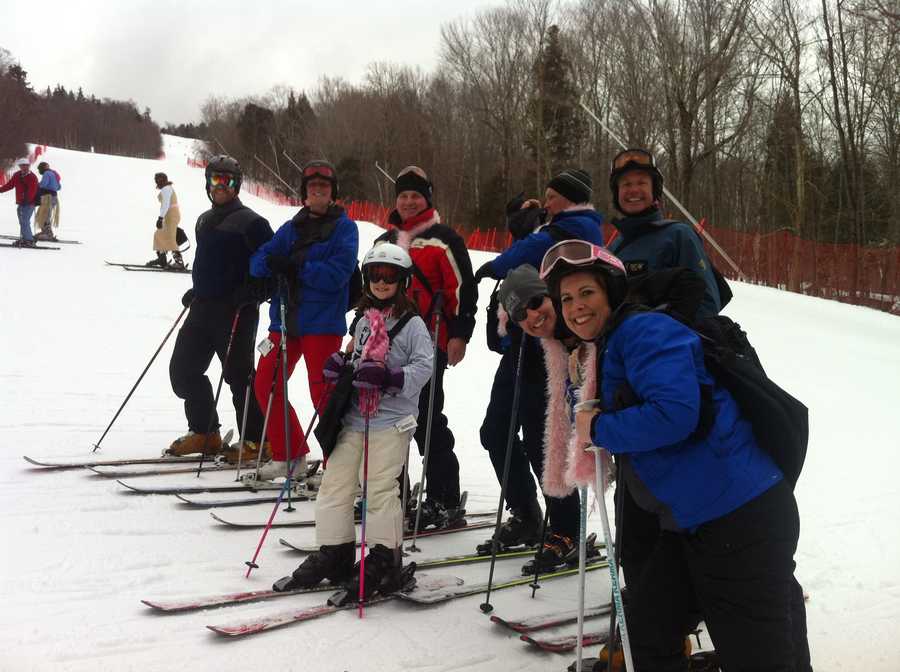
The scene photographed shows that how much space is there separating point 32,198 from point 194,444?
12.7 m

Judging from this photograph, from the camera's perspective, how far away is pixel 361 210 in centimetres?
3691

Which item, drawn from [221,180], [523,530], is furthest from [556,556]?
[221,180]

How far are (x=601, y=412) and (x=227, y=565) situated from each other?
228cm

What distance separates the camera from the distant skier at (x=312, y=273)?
15.6ft

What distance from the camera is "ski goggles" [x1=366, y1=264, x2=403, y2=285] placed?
3.67 m

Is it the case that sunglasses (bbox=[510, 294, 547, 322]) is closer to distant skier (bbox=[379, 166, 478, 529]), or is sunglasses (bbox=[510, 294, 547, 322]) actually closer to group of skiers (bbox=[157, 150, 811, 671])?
group of skiers (bbox=[157, 150, 811, 671])

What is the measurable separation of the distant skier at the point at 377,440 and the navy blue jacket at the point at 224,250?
185cm

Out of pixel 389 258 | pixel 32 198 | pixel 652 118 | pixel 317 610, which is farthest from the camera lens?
pixel 652 118

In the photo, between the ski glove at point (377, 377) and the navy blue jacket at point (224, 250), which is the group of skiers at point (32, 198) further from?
the ski glove at point (377, 377)

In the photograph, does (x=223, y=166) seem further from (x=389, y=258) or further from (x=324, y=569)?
(x=324, y=569)

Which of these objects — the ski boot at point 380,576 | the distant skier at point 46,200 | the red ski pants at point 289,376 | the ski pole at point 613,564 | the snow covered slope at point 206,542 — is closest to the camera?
the ski pole at point 613,564

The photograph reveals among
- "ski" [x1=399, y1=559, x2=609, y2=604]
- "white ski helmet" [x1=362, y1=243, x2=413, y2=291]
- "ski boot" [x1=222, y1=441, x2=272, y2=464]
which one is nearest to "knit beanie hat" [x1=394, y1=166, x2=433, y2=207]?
"white ski helmet" [x1=362, y1=243, x2=413, y2=291]

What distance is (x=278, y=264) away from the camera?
4.74 metres

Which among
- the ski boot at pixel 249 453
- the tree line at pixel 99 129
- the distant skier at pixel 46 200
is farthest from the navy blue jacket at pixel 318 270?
the tree line at pixel 99 129
